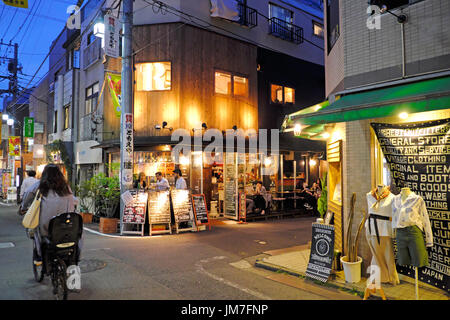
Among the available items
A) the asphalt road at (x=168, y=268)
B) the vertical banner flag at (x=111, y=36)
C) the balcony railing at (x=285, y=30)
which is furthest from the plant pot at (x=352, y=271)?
the balcony railing at (x=285, y=30)

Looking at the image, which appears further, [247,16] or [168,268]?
[247,16]

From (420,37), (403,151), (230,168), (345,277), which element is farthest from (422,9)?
(230,168)

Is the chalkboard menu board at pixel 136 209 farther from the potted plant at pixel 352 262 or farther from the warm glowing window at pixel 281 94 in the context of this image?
the warm glowing window at pixel 281 94

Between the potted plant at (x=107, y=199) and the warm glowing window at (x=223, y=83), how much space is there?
6.60 metres

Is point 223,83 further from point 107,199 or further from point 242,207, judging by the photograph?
point 107,199

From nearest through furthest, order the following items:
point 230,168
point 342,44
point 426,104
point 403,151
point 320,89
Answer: point 426,104 < point 403,151 < point 342,44 < point 230,168 < point 320,89

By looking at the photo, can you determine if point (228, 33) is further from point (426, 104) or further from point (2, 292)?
point (2, 292)

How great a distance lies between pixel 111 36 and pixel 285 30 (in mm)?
11255

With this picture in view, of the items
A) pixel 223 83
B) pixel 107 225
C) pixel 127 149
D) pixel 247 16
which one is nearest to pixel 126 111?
pixel 127 149

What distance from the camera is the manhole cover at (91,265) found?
689cm

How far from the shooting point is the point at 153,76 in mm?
15078

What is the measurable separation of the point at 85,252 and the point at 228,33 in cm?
1232

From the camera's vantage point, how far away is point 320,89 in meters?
21.3

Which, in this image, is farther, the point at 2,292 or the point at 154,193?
the point at 154,193
